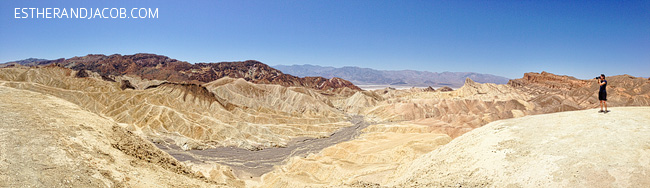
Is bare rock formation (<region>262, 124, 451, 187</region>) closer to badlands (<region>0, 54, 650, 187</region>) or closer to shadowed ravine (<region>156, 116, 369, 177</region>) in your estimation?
badlands (<region>0, 54, 650, 187</region>)

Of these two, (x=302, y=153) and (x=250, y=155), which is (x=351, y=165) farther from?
(x=250, y=155)

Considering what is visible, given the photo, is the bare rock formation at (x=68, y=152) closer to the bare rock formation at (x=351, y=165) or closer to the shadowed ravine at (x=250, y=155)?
the bare rock formation at (x=351, y=165)

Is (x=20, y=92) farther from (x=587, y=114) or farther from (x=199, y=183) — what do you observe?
(x=587, y=114)

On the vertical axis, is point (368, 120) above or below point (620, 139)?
below

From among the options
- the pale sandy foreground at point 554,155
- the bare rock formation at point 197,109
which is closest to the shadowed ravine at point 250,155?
the bare rock formation at point 197,109

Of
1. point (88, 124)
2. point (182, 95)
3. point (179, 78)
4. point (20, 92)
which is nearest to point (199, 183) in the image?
point (88, 124)

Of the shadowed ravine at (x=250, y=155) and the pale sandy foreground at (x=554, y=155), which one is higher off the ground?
the pale sandy foreground at (x=554, y=155)

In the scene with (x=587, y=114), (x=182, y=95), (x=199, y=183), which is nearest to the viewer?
(x=587, y=114)
